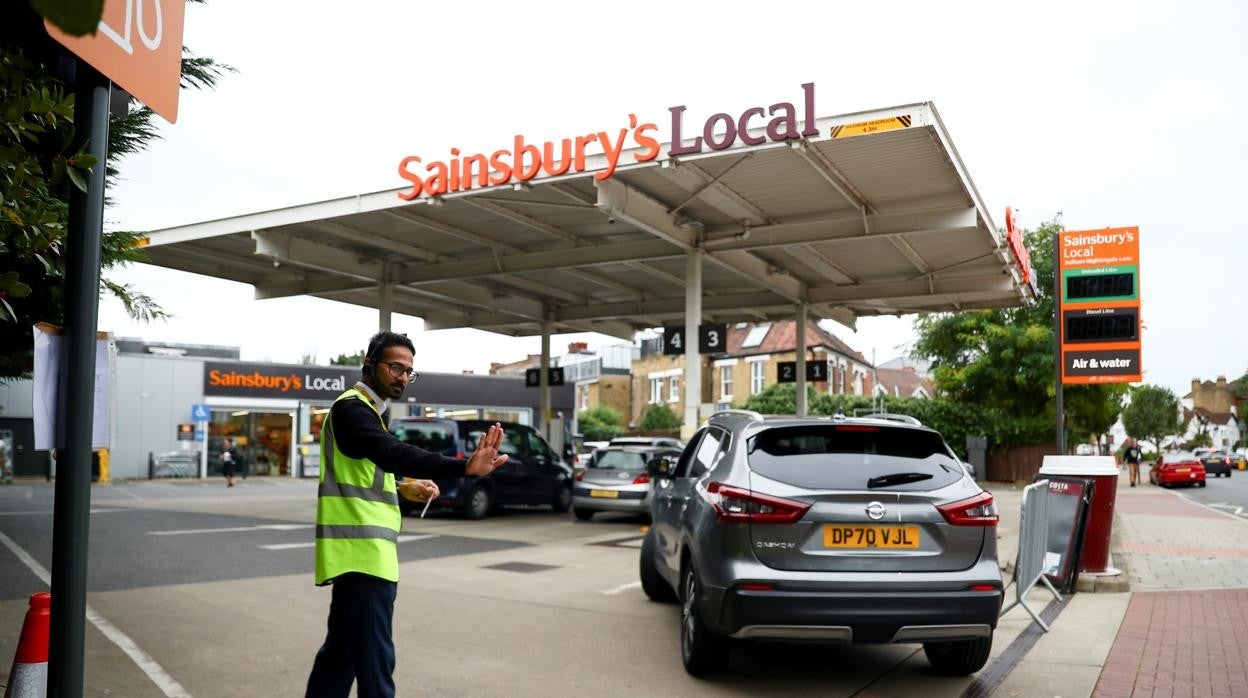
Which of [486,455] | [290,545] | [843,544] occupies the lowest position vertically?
[290,545]

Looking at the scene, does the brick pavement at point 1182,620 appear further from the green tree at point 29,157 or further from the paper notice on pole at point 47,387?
the green tree at point 29,157

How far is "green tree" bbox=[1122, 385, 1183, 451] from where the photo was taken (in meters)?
96.6

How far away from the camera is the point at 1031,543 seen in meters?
7.89

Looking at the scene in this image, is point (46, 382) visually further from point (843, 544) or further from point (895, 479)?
point (895, 479)

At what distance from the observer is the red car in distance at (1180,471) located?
37938mm

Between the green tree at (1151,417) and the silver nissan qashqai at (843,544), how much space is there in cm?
10101

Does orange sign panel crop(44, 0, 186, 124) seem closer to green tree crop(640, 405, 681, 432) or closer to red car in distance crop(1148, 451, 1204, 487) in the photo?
red car in distance crop(1148, 451, 1204, 487)

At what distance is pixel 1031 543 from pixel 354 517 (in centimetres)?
600

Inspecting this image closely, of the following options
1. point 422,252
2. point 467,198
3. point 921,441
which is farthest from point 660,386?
point 921,441

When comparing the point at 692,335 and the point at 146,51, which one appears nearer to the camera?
the point at 146,51

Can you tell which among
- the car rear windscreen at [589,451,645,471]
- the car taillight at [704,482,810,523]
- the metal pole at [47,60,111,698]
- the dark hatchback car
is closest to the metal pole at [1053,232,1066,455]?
the car rear windscreen at [589,451,645,471]

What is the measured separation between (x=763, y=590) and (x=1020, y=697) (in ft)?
5.51

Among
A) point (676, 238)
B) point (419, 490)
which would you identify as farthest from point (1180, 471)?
point (419, 490)

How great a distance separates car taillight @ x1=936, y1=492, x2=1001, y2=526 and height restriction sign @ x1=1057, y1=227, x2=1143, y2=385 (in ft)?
26.6
